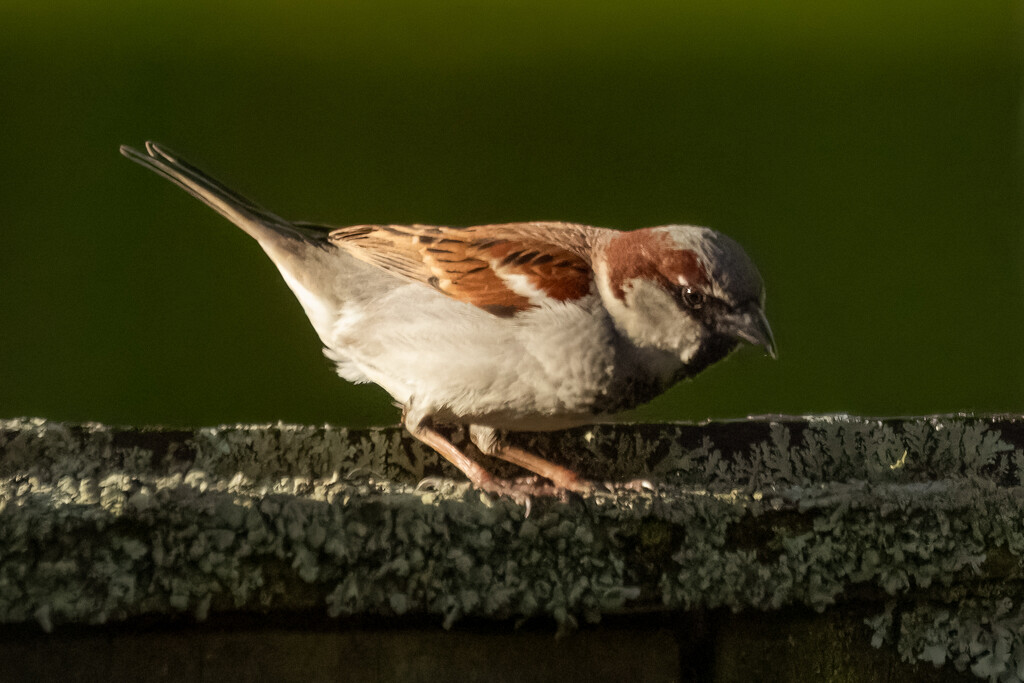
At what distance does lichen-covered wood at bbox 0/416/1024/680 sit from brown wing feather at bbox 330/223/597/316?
20.9 inches

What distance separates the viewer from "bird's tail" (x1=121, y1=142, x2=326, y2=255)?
219cm

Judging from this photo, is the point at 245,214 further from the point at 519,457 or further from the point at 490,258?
the point at 519,457

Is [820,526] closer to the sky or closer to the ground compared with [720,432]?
closer to the ground

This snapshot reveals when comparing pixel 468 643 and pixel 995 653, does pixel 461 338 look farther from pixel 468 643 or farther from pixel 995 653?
pixel 995 653

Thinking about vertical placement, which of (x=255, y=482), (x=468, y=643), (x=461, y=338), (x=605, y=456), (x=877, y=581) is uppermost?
(x=461, y=338)

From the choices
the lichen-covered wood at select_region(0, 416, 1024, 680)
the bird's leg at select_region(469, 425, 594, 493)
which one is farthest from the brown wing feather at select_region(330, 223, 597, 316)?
the lichen-covered wood at select_region(0, 416, 1024, 680)

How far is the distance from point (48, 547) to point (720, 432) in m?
1.36

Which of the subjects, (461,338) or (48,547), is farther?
(461,338)

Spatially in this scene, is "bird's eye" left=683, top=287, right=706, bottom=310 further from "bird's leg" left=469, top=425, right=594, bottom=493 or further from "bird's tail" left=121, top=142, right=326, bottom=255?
"bird's tail" left=121, top=142, right=326, bottom=255

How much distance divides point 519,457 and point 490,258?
1.41 feet

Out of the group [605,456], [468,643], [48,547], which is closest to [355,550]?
[468,643]

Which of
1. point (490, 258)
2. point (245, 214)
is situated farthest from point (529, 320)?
point (245, 214)

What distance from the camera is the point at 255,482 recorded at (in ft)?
6.06

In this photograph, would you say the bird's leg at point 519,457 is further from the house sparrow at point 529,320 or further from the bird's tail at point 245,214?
the bird's tail at point 245,214
